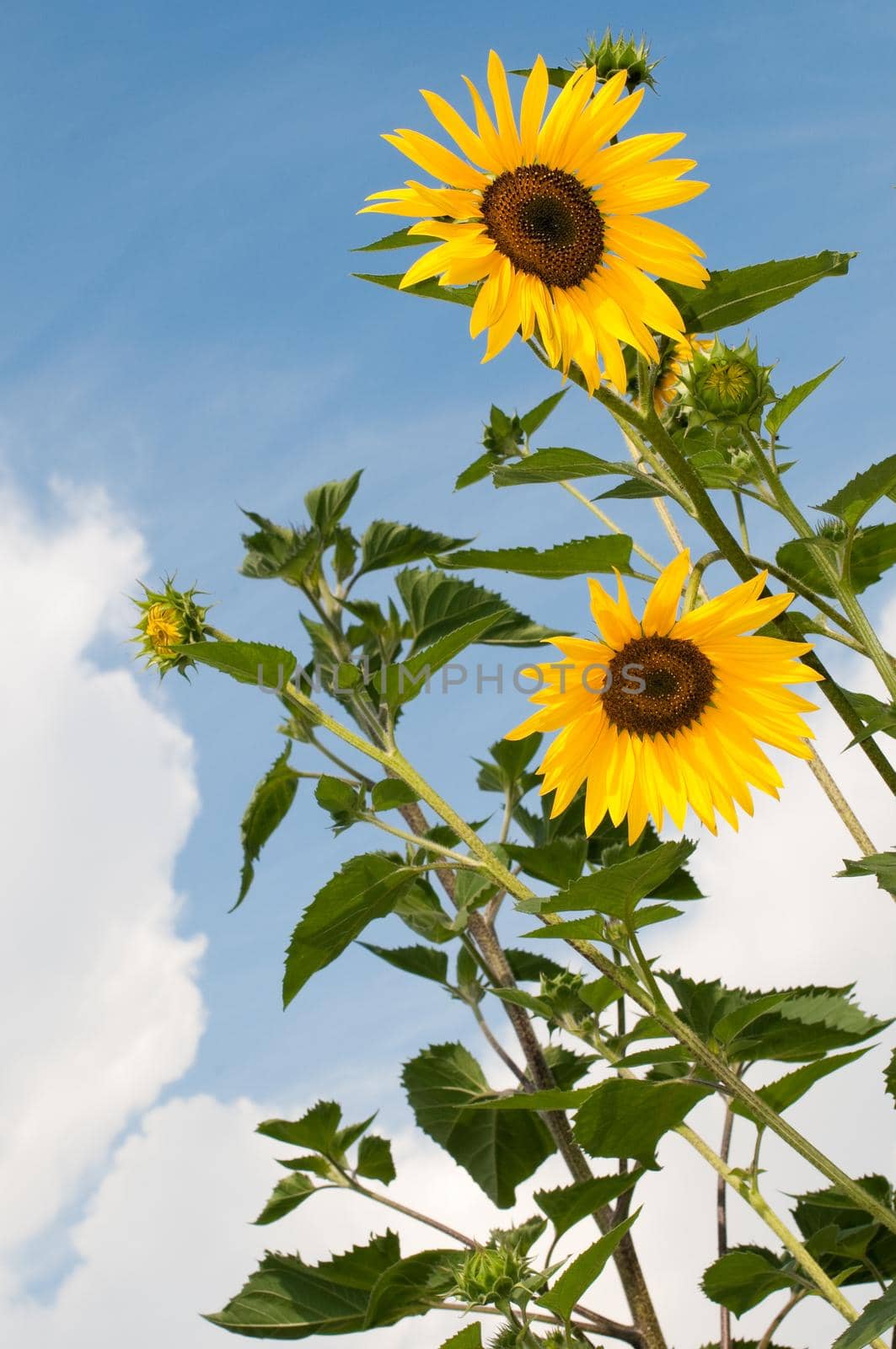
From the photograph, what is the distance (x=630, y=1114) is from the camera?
183cm

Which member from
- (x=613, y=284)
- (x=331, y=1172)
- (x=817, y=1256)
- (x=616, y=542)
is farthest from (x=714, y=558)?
(x=331, y=1172)

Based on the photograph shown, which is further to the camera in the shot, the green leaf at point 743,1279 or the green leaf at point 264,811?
the green leaf at point 264,811

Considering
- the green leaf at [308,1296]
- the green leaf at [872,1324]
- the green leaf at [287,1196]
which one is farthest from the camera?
the green leaf at [287,1196]

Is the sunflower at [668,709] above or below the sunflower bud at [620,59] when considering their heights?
below

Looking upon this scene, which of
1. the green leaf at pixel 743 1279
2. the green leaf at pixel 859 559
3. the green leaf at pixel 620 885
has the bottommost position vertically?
the green leaf at pixel 743 1279

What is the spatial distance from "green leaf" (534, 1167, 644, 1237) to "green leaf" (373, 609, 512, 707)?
2.60ft

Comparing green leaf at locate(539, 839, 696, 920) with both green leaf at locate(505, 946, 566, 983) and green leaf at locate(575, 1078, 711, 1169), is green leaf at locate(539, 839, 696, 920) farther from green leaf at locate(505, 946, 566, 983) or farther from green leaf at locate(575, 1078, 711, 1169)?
green leaf at locate(505, 946, 566, 983)

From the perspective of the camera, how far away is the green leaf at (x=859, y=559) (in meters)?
1.88

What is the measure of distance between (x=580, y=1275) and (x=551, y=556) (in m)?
1.00

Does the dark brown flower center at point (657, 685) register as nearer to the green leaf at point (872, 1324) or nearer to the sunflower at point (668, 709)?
the sunflower at point (668, 709)

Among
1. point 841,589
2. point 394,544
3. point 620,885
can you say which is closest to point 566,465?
point 841,589

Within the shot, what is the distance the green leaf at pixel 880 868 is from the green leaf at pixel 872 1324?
490mm

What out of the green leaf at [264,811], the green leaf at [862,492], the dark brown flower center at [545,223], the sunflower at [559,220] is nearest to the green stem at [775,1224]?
the green leaf at [264,811]

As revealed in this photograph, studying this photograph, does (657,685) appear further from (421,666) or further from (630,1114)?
(630,1114)
